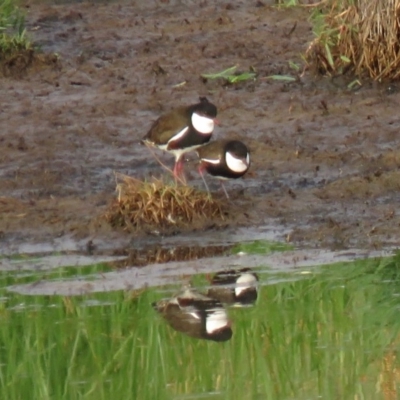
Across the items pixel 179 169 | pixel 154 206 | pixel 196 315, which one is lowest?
pixel 179 169

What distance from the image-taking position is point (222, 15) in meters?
15.2

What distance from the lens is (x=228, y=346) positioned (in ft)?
22.9

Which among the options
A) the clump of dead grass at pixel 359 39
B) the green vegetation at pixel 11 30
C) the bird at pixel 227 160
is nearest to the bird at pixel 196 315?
the bird at pixel 227 160

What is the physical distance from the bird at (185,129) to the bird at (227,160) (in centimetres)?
21

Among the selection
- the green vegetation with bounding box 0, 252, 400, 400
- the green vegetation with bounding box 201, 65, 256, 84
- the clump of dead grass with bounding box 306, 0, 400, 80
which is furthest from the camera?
the green vegetation with bounding box 201, 65, 256, 84

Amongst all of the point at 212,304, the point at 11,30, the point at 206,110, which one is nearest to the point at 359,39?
the point at 206,110

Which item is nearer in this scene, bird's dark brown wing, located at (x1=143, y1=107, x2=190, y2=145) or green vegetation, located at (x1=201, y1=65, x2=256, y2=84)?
bird's dark brown wing, located at (x1=143, y1=107, x2=190, y2=145)

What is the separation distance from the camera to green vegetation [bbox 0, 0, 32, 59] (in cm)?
1335

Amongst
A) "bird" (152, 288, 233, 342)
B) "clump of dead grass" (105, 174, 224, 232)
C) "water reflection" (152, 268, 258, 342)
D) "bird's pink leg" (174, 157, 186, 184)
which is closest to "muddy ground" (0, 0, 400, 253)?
"clump of dead grass" (105, 174, 224, 232)

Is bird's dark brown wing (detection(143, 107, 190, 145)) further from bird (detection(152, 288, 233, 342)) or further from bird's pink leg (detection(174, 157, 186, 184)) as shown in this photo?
bird (detection(152, 288, 233, 342))

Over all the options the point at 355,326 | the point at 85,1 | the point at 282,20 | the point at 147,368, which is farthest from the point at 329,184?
the point at 85,1

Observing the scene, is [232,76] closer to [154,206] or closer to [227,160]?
[227,160]

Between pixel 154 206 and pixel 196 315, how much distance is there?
1.79m

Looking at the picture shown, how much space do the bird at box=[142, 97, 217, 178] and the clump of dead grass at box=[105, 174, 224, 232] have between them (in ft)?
2.06
